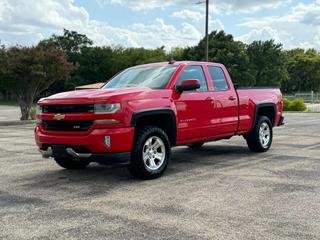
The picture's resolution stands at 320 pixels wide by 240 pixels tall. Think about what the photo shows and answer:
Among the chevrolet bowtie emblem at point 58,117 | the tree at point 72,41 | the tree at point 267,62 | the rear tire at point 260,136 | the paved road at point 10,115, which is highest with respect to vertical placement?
the tree at point 72,41

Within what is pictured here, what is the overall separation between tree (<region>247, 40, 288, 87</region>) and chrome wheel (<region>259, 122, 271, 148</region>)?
66.4 metres

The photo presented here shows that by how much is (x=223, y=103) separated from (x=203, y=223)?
4.10 m

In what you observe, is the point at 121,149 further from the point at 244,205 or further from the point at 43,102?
the point at 244,205

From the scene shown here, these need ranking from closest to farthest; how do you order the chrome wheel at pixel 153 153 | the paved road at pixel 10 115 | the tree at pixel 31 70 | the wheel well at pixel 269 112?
the chrome wheel at pixel 153 153 → the wheel well at pixel 269 112 → the tree at pixel 31 70 → the paved road at pixel 10 115

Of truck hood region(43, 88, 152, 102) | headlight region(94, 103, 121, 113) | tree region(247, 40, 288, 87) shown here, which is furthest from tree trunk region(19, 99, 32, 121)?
tree region(247, 40, 288, 87)

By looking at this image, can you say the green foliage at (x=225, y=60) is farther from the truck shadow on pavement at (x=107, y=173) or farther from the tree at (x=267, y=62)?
the truck shadow on pavement at (x=107, y=173)

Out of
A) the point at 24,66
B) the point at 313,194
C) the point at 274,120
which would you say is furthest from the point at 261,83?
the point at 313,194

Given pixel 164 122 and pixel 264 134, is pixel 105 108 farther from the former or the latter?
pixel 264 134

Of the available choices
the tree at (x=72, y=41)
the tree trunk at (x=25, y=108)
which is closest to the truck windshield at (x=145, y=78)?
the tree trunk at (x=25, y=108)

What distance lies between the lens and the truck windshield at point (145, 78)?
24.7 ft

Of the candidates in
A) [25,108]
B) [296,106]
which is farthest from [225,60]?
[25,108]

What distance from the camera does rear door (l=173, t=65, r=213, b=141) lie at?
7.46 meters

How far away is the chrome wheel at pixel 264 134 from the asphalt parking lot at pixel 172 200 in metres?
0.80

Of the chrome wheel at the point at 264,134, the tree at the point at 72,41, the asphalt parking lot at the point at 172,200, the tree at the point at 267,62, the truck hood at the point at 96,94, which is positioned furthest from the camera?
the tree at the point at 72,41
